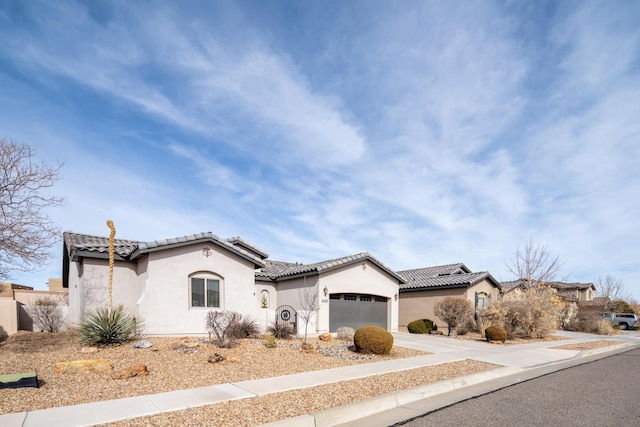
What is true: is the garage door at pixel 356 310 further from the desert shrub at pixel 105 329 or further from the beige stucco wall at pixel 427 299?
the desert shrub at pixel 105 329

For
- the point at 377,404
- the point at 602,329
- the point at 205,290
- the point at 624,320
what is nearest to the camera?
the point at 377,404

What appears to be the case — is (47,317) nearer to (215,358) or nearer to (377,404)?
(215,358)

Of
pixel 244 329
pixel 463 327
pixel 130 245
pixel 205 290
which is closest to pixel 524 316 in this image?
pixel 463 327

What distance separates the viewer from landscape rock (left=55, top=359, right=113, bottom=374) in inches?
373

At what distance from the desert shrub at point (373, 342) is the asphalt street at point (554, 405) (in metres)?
4.76

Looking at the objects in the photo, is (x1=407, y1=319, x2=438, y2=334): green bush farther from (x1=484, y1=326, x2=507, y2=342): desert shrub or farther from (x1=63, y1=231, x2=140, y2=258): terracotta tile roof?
(x1=63, y1=231, x2=140, y2=258): terracotta tile roof

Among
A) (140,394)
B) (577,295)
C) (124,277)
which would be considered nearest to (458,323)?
(124,277)

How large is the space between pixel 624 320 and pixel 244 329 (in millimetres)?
40983

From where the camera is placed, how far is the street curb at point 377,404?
669 cm

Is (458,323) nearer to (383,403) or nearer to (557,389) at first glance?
(557,389)

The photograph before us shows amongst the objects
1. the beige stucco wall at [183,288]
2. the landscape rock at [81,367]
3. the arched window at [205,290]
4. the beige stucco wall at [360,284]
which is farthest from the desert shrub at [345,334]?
the landscape rock at [81,367]

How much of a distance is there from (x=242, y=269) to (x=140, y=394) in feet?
34.8

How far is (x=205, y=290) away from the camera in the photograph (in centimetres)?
1758

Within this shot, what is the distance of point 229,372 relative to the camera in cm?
1027
